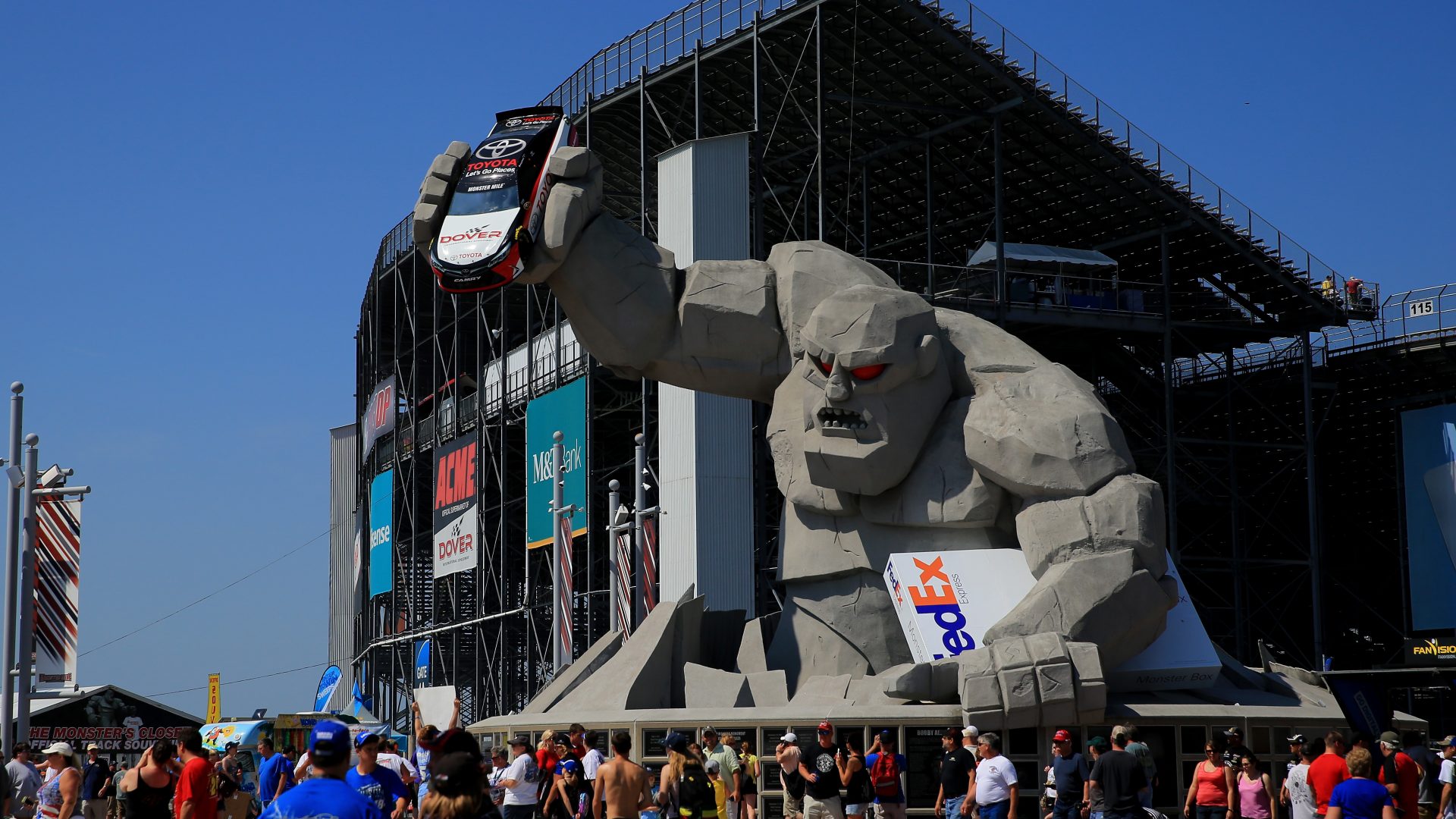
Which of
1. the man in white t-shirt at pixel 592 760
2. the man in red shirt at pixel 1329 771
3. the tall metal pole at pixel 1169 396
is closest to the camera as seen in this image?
the man in red shirt at pixel 1329 771

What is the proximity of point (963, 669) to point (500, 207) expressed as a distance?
6605 mm

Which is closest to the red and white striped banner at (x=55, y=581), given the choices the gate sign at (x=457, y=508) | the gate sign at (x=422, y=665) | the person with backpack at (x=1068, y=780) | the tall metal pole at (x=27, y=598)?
the tall metal pole at (x=27, y=598)

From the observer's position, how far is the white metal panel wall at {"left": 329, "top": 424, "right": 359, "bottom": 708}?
60.1 metres

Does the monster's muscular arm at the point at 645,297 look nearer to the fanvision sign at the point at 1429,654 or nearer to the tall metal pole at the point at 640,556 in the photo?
the tall metal pole at the point at 640,556

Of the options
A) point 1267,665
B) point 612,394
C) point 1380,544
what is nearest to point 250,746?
point 612,394

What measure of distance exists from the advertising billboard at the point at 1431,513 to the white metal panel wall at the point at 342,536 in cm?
3487

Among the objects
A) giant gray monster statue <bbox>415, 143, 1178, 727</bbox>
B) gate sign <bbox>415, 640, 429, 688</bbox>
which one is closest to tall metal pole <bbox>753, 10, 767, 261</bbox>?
giant gray monster statue <bbox>415, 143, 1178, 727</bbox>

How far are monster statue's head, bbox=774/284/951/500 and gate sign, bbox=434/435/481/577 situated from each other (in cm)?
2469

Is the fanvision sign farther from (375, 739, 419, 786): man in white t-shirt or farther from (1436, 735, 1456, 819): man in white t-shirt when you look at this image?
(375, 739, 419, 786): man in white t-shirt

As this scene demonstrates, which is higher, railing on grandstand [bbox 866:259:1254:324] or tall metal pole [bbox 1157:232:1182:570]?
railing on grandstand [bbox 866:259:1254:324]

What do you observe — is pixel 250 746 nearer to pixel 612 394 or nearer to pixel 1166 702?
pixel 612 394

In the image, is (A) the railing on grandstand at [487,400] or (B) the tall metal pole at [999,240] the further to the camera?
(A) the railing on grandstand at [487,400]

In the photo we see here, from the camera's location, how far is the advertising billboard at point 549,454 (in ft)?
116

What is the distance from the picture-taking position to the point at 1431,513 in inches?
1416
